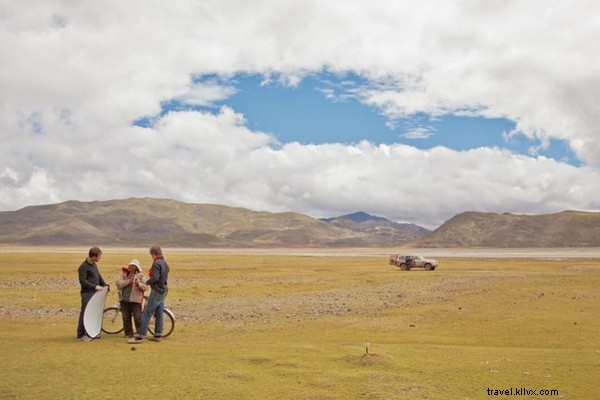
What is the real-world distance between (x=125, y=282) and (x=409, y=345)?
719cm

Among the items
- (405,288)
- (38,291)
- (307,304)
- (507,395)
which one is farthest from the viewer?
(405,288)

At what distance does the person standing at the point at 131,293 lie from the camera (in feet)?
44.2

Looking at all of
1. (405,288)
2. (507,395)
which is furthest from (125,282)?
(405,288)

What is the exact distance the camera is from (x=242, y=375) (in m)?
9.62

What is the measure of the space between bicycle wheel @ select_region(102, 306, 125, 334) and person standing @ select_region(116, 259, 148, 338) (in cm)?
97

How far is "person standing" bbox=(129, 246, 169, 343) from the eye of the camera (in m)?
13.2

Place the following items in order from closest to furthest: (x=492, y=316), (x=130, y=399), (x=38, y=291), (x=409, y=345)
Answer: (x=130, y=399), (x=409, y=345), (x=492, y=316), (x=38, y=291)

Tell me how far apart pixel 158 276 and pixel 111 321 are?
242cm

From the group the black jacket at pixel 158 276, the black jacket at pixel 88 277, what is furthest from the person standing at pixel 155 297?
the black jacket at pixel 88 277

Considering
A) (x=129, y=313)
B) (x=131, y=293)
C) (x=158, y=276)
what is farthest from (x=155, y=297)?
(x=129, y=313)

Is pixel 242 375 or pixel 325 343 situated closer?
pixel 242 375

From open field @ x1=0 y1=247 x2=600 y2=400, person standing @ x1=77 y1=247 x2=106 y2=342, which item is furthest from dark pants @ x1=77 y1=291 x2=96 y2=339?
open field @ x1=0 y1=247 x2=600 y2=400

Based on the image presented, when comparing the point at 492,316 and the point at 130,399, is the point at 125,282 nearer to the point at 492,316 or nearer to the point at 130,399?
the point at 130,399

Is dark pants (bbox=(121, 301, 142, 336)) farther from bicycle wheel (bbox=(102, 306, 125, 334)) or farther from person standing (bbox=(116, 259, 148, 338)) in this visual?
bicycle wheel (bbox=(102, 306, 125, 334))
